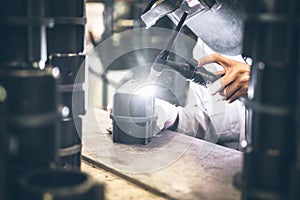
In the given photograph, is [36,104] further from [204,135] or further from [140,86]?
[204,135]

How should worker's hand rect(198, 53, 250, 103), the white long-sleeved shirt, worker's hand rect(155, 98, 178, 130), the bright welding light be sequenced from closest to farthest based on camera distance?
the bright welding light < worker's hand rect(155, 98, 178, 130) < worker's hand rect(198, 53, 250, 103) < the white long-sleeved shirt

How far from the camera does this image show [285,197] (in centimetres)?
91

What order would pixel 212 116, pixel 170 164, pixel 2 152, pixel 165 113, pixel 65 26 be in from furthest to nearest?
1. pixel 212 116
2. pixel 165 113
3. pixel 170 164
4. pixel 65 26
5. pixel 2 152

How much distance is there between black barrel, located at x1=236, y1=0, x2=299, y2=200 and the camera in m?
0.87

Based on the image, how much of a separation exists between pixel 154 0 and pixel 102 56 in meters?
3.24

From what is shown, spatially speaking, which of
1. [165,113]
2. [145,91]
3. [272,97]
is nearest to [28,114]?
[272,97]

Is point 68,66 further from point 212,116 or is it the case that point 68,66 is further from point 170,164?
point 212,116

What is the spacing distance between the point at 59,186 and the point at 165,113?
3.92ft

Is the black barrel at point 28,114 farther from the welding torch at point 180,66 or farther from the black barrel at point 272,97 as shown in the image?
the welding torch at point 180,66

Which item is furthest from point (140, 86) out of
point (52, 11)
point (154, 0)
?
point (52, 11)

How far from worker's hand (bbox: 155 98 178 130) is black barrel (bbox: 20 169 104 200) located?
105 centimetres

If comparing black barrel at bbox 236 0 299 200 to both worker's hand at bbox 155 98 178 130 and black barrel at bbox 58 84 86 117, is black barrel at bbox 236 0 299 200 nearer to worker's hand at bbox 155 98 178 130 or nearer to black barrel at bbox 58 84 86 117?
black barrel at bbox 58 84 86 117

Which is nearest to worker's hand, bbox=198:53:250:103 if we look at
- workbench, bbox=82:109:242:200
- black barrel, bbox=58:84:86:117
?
workbench, bbox=82:109:242:200

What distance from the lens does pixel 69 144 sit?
1.21 m
